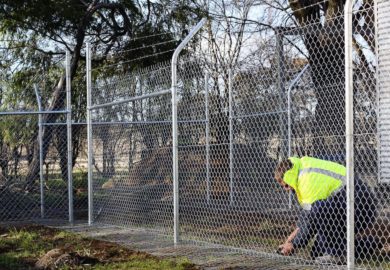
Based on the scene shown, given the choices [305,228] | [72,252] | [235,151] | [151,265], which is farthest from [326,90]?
[72,252]

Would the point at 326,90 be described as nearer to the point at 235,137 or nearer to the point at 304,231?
the point at 235,137

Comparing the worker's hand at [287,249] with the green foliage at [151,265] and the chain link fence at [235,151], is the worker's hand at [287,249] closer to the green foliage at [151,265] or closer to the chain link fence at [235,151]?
the chain link fence at [235,151]

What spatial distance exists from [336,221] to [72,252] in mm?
2941

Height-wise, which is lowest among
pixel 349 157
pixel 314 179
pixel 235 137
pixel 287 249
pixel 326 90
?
pixel 287 249

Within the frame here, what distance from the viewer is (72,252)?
7.00 meters

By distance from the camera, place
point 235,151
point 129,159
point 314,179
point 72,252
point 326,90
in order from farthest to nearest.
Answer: point 235,151 → point 129,159 → point 326,90 → point 72,252 → point 314,179

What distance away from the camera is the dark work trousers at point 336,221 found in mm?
6246

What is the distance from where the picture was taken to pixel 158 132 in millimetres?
11539

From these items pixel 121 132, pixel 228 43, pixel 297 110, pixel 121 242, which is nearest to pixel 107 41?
pixel 228 43

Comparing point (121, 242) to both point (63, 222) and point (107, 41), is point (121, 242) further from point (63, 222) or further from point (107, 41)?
point (107, 41)

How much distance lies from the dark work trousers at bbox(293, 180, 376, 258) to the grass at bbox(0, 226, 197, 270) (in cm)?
132

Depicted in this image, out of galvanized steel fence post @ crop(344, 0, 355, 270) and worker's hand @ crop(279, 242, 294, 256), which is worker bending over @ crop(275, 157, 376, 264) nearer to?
worker's hand @ crop(279, 242, 294, 256)

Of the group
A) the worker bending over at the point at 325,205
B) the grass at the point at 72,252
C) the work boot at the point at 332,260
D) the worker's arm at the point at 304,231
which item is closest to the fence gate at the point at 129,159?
the grass at the point at 72,252

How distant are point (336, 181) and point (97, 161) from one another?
521 centimetres
